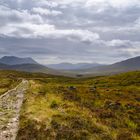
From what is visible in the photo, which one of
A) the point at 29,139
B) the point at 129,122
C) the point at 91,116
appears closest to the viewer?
the point at 29,139

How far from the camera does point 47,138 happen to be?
53.9 feet

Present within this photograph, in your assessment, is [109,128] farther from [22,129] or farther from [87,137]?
[22,129]

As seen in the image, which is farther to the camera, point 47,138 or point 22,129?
point 22,129

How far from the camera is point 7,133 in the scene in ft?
57.3

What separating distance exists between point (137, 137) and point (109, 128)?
2.33 meters

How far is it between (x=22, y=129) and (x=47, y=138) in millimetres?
2634

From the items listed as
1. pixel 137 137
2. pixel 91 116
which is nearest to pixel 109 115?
pixel 91 116

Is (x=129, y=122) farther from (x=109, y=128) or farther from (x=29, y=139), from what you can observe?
(x=29, y=139)

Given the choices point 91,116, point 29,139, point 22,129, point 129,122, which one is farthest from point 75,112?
point 29,139

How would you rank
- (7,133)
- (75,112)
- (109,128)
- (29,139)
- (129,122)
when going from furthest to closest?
(75,112) < (129,122) < (109,128) < (7,133) < (29,139)

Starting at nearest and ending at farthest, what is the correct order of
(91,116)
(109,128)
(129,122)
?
1. (109,128)
2. (129,122)
3. (91,116)

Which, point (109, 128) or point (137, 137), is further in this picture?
point (109, 128)

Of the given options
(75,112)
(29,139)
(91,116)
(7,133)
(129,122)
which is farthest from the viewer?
(75,112)

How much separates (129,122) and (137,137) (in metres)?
4.54
